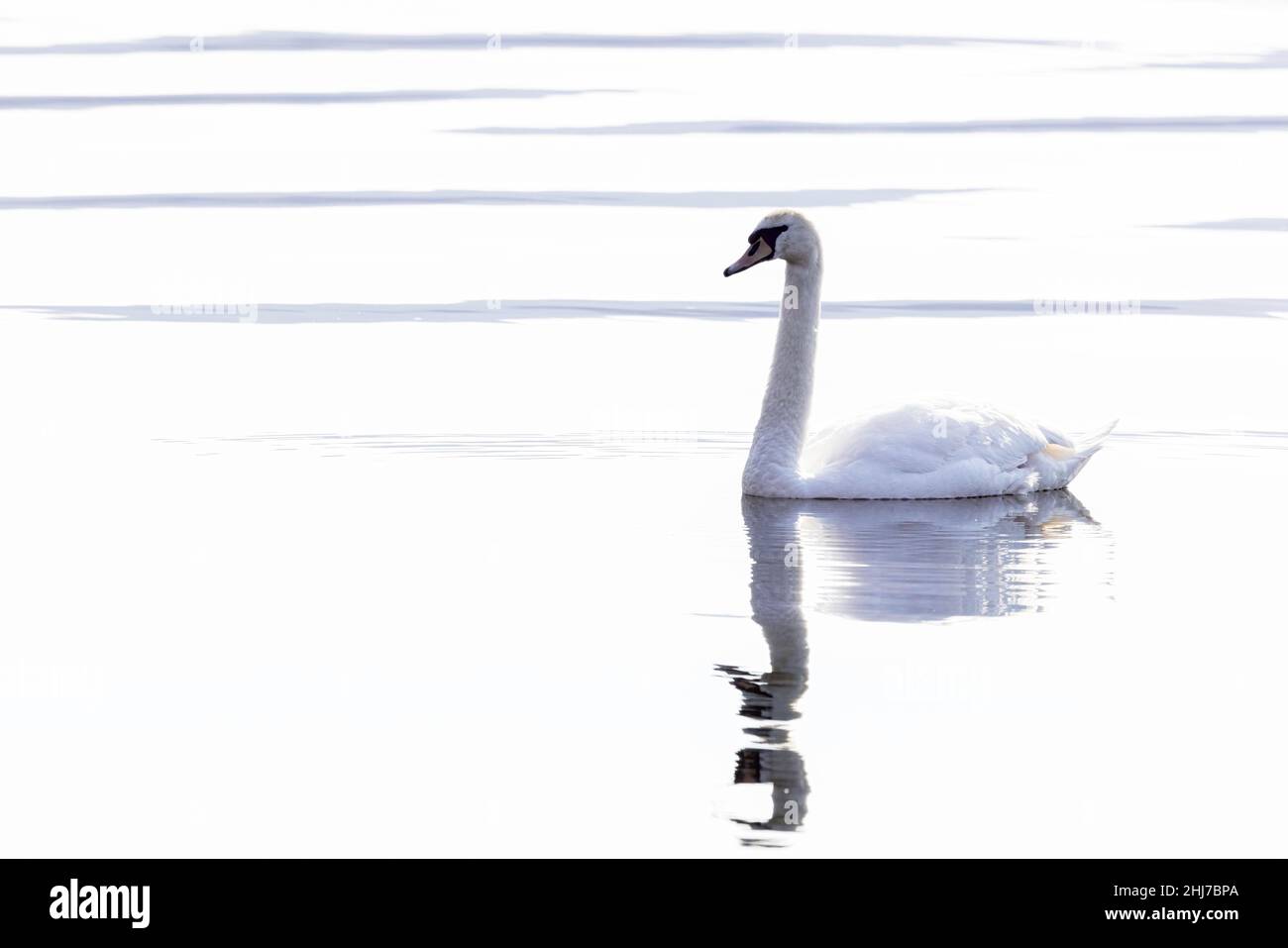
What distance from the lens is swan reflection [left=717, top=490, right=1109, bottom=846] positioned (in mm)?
9039

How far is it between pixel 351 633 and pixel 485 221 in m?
21.1

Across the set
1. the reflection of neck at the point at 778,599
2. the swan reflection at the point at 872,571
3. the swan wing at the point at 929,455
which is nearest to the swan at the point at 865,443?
the swan wing at the point at 929,455

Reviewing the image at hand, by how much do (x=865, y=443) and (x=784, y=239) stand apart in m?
1.58

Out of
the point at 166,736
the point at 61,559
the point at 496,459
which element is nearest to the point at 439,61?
the point at 496,459

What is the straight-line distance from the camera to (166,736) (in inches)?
359

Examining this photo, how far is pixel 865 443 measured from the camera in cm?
1494

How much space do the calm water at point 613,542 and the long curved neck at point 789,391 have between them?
1.25ft

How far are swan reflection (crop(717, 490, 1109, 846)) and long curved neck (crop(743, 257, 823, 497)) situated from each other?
0.68 feet

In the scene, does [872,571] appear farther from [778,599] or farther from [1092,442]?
[1092,442]

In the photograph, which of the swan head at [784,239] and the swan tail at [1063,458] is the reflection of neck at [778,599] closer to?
the swan head at [784,239]

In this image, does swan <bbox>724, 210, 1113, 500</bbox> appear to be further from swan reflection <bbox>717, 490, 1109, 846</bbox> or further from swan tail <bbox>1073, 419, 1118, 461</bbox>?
swan reflection <bbox>717, 490, 1109, 846</bbox>

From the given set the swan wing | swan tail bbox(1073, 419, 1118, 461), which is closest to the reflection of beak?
the swan wing

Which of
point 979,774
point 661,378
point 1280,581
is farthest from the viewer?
point 661,378

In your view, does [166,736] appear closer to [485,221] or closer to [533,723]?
[533,723]
